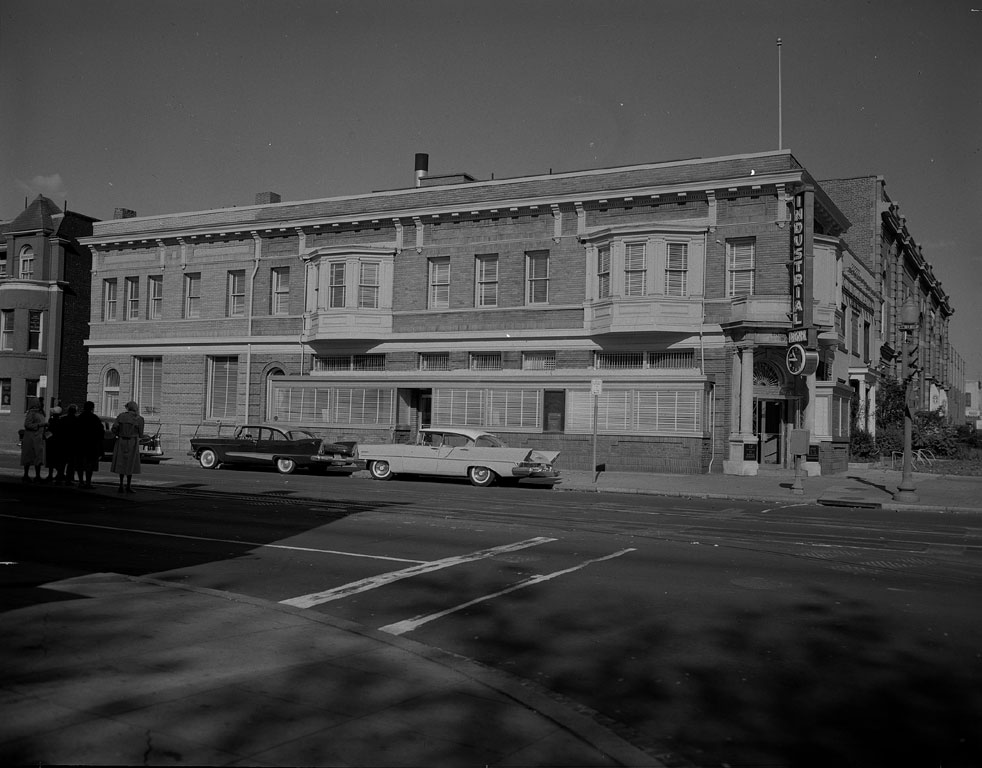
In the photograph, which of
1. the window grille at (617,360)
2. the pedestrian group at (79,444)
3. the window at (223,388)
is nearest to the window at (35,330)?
the window at (223,388)

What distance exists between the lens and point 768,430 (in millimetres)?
30188

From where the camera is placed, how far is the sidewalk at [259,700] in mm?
4520

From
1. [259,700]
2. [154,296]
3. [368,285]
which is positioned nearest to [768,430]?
Result: [368,285]

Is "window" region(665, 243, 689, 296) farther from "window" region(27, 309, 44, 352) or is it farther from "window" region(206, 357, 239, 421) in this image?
"window" region(27, 309, 44, 352)

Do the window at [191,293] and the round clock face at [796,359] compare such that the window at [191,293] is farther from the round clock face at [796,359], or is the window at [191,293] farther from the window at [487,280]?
the round clock face at [796,359]

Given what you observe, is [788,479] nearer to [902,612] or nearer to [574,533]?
[574,533]

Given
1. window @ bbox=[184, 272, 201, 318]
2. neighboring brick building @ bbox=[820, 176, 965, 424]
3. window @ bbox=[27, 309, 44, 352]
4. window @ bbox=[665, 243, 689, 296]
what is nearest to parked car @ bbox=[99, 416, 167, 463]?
window @ bbox=[184, 272, 201, 318]

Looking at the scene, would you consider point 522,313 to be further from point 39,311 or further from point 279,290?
point 39,311

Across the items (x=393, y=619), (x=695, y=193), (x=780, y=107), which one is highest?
(x=780, y=107)

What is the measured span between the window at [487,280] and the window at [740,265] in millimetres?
8308

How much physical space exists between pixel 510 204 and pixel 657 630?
2535 cm

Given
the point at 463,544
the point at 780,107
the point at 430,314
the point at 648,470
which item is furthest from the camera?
the point at 430,314

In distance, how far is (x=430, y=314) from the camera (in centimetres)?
3338

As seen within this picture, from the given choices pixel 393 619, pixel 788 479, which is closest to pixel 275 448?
pixel 788 479
